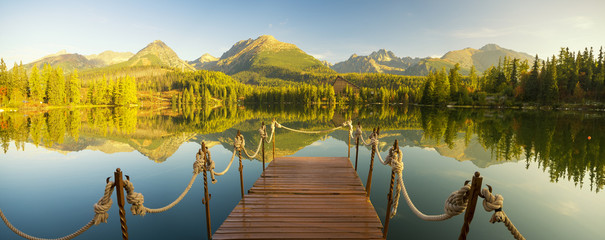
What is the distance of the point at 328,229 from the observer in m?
6.42

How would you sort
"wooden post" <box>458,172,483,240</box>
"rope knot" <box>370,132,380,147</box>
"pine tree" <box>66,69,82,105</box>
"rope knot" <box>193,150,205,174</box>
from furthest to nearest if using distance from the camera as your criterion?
"pine tree" <box>66,69,82,105</box>, "rope knot" <box>370,132,380,147</box>, "rope knot" <box>193,150,205,174</box>, "wooden post" <box>458,172,483,240</box>

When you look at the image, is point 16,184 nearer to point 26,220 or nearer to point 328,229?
point 26,220

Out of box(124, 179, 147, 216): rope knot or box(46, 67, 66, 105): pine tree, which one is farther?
box(46, 67, 66, 105): pine tree

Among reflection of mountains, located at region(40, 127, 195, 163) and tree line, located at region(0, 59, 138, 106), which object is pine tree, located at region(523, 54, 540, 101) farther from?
tree line, located at region(0, 59, 138, 106)

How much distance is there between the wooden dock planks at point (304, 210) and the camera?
6270mm

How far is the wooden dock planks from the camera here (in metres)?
6.27

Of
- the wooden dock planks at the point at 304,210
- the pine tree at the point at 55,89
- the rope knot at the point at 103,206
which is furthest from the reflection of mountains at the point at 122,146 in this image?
the pine tree at the point at 55,89

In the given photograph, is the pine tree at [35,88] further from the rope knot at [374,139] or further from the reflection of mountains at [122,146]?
the rope knot at [374,139]

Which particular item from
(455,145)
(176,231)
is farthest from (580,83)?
(176,231)

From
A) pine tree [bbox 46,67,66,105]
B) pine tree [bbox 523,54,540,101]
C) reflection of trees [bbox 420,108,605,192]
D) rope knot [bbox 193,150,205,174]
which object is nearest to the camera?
rope knot [bbox 193,150,205,174]

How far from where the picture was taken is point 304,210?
24.7ft

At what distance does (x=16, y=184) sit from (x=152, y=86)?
202998mm

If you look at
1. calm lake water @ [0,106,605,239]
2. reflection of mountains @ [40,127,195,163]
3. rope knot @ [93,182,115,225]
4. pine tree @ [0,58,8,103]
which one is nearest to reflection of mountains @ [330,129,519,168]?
calm lake water @ [0,106,605,239]

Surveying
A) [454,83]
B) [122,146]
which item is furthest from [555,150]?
[454,83]
